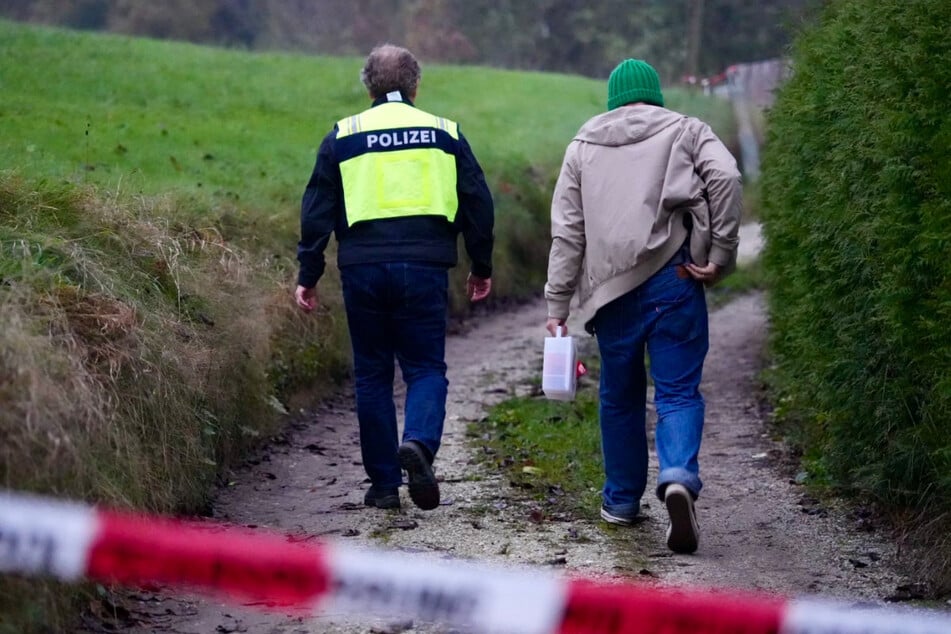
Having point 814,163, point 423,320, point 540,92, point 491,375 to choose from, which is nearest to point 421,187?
point 423,320

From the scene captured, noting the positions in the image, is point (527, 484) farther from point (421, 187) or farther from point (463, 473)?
point (421, 187)

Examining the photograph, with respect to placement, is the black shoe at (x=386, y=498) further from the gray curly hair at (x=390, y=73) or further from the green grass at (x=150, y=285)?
the gray curly hair at (x=390, y=73)

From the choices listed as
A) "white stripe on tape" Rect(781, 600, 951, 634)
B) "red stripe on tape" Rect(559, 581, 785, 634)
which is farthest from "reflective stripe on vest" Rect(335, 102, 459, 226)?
"white stripe on tape" Rect(781, 600, 951, 634)

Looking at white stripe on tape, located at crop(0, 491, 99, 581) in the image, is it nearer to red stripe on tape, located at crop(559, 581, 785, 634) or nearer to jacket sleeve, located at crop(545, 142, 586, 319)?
red stripe on tape, located at crop(559, 581, 785, 634)

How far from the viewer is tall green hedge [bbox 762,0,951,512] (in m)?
5.27

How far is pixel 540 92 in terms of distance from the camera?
32.0m

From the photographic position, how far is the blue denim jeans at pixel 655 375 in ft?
19.2

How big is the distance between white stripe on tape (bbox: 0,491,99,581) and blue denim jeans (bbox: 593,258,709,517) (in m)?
2.73

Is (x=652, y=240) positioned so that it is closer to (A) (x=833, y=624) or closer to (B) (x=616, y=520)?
(B) (x=616, y=520)

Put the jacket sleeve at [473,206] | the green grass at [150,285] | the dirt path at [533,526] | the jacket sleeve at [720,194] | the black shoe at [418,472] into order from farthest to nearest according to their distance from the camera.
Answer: the jacket sleeve at [473,206] < the black shoe at [418,472] < the jacket sleeve at [720,194] < the dirt path at [533,526] < the green grass at [150,285]

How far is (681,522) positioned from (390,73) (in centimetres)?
254

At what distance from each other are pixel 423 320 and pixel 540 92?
85.9 ft

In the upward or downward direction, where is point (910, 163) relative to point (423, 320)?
upward

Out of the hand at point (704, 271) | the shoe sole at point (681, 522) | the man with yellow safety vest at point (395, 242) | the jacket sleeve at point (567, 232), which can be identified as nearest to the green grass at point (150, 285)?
the man with yellow safety vest at point (395, 242)
